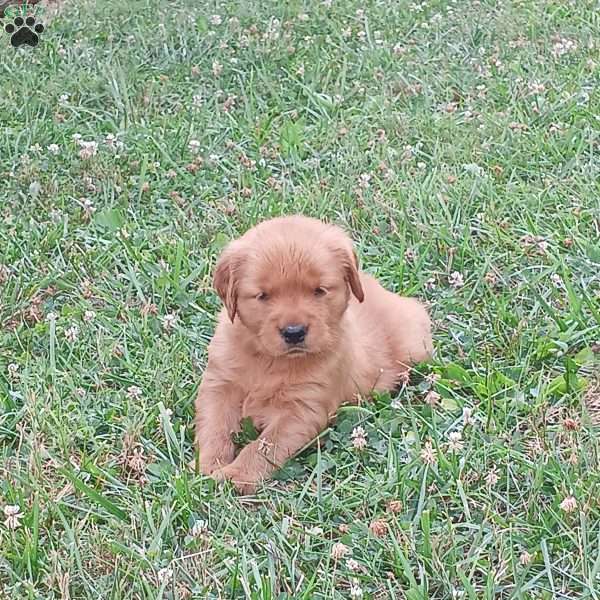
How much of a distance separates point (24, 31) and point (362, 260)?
3.66m

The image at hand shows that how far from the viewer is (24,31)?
7.52 metres

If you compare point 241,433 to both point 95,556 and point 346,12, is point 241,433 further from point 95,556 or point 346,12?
point 346,12

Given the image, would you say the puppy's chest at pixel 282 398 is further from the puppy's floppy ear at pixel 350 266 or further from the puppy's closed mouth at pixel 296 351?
the puppy's floppy ear at pixel 350 266

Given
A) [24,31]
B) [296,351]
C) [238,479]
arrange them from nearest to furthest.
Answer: [238,479]
[296,351]
[24,31]

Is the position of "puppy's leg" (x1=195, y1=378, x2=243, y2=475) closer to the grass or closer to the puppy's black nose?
the grass

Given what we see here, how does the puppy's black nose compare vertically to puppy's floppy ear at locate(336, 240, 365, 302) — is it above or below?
below

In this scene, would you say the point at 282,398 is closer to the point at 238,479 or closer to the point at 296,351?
the point at 296,351

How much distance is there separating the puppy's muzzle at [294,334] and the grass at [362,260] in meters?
0.41

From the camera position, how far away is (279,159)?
602 centimetres

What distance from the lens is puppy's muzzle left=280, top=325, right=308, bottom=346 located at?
3.67 m

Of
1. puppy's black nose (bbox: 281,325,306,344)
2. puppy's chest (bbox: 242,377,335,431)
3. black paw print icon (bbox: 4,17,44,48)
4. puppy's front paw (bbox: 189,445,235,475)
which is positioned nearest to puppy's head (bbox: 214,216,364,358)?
puppy's black nose (bbox: 281,325,306,344)

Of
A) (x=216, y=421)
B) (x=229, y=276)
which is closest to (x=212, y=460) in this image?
(x=216, y=421)

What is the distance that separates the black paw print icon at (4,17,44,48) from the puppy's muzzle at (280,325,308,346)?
14.6ft

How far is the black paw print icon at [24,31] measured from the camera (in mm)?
7402
